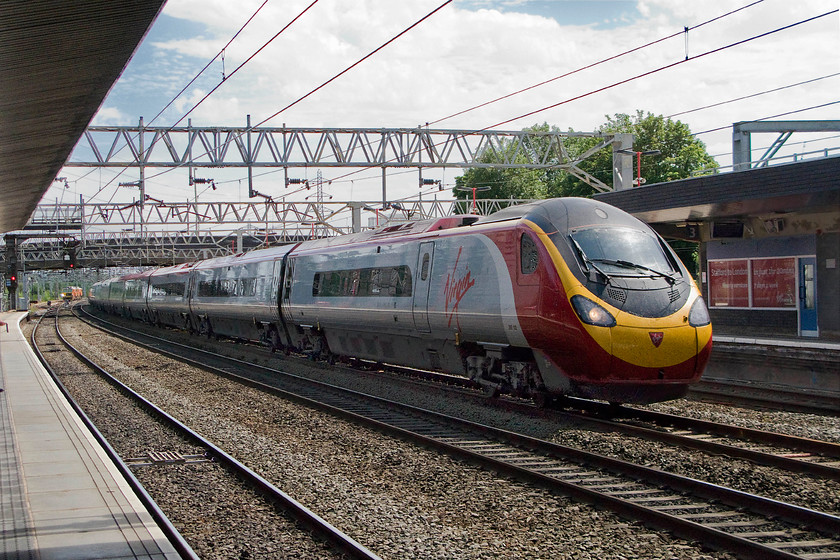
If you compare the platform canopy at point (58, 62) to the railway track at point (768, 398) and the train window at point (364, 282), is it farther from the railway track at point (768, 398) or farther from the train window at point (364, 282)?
the railway track at point (768, 398)

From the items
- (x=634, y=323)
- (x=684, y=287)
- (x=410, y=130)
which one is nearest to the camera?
(x=634, y=323)

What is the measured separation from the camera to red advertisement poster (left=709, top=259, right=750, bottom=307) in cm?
2280

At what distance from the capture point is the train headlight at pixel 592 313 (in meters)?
10.5

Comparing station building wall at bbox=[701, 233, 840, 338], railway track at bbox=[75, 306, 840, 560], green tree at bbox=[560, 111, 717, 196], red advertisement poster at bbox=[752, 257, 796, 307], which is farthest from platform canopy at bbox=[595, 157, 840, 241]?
green tree at bbox=[560, 111, 717, 196]

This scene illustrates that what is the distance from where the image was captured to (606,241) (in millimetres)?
11328

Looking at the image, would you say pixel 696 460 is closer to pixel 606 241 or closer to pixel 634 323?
pixel 634 323

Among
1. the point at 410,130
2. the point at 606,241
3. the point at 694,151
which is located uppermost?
the point at 694,151

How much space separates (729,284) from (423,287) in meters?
12.8

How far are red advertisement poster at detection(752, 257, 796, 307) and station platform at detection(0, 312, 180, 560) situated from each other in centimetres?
1765

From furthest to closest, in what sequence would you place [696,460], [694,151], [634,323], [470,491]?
[694,151] < [634,323] < [696,460] < [470,491]

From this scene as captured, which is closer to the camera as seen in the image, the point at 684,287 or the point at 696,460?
the point at 696,460

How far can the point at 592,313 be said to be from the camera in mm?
10523

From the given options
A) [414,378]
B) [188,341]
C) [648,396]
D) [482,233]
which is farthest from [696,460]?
[188,341]

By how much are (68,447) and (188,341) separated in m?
21.9
